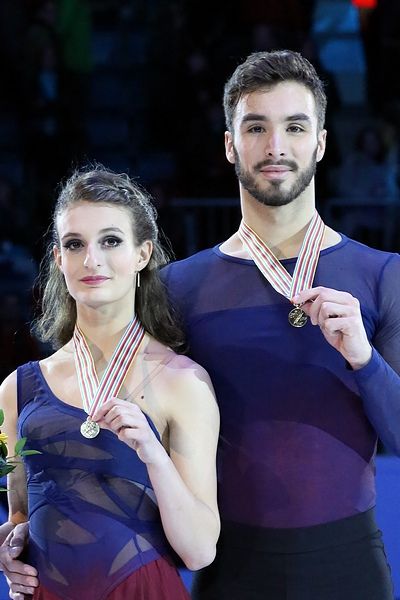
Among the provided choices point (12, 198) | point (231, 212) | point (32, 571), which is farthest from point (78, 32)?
point (32, 571)

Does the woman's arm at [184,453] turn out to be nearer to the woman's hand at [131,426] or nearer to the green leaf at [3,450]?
the woman's hand at [131,426]

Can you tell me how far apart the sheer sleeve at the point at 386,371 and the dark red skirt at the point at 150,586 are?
0.55 meters

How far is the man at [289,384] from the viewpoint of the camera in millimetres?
2584

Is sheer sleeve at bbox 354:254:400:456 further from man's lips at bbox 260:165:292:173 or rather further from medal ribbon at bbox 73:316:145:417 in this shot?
medal ribbon at bbox 73:316:145:417

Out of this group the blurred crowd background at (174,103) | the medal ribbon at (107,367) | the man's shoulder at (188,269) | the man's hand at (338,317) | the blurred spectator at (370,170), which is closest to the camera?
the man's hand at (338,317)

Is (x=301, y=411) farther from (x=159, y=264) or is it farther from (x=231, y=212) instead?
(x=231, y=212)

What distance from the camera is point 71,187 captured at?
103 inches

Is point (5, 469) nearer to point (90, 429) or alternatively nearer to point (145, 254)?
point (90, 429)

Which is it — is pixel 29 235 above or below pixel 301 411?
below

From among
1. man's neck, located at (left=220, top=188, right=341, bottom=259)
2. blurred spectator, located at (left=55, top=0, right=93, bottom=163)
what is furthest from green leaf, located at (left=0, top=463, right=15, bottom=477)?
blurred spectator, located at (left=55, top=0, right=93, bottom=163)

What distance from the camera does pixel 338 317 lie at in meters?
2.35

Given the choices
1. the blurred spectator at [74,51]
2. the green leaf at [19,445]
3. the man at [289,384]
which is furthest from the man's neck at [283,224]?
the blurred spectator at [74,51]

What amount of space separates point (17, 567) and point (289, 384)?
724 mm

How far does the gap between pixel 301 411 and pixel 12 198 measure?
4751mm
